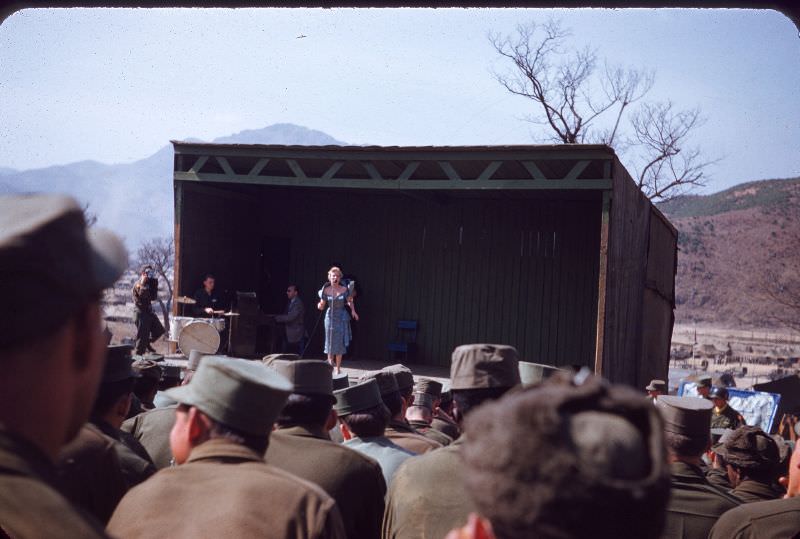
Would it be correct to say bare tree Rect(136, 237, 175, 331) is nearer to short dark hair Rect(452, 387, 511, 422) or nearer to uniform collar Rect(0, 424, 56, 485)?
short dark hair Rect(452, 387, 511, 422)

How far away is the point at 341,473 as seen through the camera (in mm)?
3381

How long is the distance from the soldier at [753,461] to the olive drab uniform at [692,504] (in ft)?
1.96

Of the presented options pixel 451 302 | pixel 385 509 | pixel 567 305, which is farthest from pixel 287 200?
pixel 385 509

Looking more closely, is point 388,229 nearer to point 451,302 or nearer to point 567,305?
point 451,302

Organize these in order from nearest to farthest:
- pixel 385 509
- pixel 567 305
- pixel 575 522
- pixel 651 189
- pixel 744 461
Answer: pixel 575 522 < pixel 385 509 < pixel 744 461 < pixel 567 305 < pixel 651 189

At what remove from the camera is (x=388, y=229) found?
62.8 ft

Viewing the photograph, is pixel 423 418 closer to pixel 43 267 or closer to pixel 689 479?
pixel 689 479

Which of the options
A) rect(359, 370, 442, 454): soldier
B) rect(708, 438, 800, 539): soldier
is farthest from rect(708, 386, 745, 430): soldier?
rect(708, 438, 800, 539): soldier

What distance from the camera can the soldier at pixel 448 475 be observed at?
10.0ft

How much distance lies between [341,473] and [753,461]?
2.26 metres

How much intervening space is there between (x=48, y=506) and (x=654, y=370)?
1901 cm

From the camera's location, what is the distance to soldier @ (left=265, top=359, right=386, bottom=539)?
11.0 ft

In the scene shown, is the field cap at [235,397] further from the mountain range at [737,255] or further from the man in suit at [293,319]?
the mountain range at [737,255]

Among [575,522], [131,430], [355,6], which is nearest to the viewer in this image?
[575,522]
